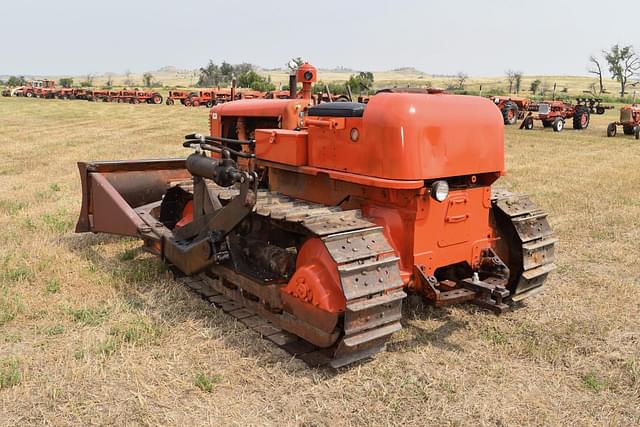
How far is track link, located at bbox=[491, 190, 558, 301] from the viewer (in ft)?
17.5

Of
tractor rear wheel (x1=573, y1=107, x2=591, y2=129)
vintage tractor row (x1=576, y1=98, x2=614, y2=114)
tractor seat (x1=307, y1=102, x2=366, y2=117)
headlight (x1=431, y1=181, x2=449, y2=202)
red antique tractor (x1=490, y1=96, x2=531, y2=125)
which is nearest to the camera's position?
headlight (x1=431, y1=181, x2=449, y2=202)

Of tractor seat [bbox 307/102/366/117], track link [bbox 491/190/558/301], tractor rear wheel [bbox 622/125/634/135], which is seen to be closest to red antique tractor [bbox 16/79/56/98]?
tractor rear wheel [bbox 622/125/634/135]

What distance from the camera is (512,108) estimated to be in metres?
30.2

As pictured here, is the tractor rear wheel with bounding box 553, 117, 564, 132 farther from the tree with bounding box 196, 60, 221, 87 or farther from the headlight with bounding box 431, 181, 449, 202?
the tree with bounding box 196, 60, 221, 87

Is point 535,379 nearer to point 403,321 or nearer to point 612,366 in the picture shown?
point 612,366

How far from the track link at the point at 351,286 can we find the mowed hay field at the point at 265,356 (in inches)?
6.2

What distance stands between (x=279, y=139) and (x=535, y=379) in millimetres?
3059

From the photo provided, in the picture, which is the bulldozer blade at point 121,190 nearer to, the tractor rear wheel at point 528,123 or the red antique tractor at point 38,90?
the tractor rear wheel at point 528,123

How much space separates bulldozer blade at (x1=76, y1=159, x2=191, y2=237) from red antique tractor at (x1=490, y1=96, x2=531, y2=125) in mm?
24639

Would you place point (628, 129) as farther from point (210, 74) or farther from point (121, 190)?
point (210, 74)

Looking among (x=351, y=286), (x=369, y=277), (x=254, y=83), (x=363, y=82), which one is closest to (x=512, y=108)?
(x=363, y=82)

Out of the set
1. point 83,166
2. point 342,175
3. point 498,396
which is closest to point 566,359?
point 498,396

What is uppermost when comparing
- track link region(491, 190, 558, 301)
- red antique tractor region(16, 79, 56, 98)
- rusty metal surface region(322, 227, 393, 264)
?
red antique tractor region(16, 79, 56, 98)

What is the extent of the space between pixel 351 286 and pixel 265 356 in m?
1.06
